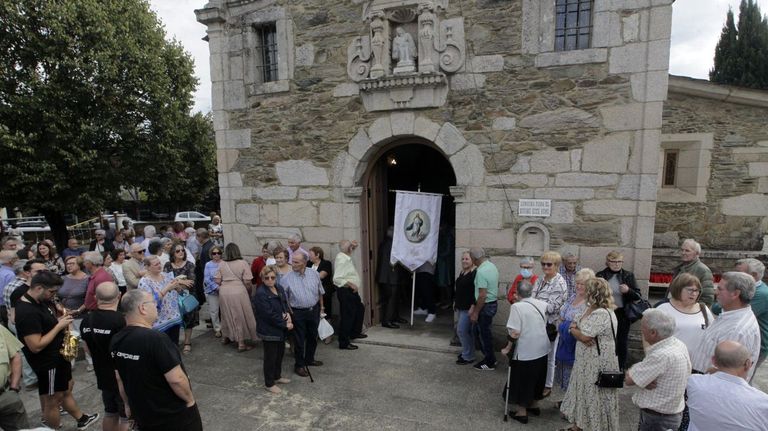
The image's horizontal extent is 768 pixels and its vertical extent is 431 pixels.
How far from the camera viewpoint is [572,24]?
4906 mm

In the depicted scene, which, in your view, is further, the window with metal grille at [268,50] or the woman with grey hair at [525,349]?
the window with metal grille at [268,50]

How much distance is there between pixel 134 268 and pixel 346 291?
9.51ft

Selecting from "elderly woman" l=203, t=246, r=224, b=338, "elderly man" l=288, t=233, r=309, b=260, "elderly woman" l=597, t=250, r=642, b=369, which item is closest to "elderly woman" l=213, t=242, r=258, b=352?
"elderly woman" l=203, t=246, r=224, b=338

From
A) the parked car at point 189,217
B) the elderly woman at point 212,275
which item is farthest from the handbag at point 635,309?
the parked car at point 189,217

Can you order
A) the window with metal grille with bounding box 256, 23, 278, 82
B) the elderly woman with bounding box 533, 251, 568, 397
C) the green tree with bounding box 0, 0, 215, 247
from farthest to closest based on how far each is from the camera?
the green tree with bounding box 0, 0, 215, 247 < the window with metal grille with bounding box 256, 23, 278, 82 < the elderly woman with bounding box 533, 251, 568, 397

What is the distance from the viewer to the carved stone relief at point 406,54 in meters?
5.19

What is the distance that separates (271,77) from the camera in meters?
6.42

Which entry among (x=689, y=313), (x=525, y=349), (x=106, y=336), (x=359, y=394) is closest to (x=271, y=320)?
(x=359, y=394)

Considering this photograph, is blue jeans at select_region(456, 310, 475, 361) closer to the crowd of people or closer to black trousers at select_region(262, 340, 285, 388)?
the crowd of people

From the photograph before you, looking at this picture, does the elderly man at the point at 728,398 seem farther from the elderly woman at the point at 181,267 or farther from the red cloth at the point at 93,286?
the red cloth at the point at 93,286

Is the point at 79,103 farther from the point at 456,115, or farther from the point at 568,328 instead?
the point at 568,328

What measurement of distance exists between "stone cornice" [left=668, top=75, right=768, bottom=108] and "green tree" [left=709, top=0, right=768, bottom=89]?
612 inches

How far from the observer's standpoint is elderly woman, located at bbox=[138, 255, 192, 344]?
4.49 metres

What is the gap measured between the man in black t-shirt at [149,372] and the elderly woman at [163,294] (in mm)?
1873
